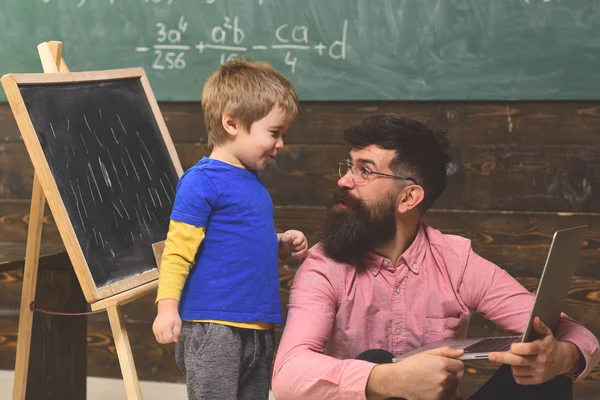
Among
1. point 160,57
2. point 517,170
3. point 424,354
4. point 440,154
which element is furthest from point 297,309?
point 160,57

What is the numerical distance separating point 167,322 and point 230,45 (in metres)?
1.60

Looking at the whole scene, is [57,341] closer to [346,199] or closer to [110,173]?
[110,173]

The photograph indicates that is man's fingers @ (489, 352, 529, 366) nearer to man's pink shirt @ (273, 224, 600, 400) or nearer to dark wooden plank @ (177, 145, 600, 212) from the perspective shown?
man's pink shirt @ (273, 224, 600, 400)

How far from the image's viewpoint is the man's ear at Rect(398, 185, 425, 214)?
2.04 meters

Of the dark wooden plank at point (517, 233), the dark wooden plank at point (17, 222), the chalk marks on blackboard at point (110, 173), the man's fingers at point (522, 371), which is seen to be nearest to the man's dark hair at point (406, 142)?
the man's fingers at point (522, 371)

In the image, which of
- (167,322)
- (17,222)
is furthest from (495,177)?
(17,222)

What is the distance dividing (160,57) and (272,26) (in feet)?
1.47

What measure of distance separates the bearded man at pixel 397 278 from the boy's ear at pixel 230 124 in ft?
0.89

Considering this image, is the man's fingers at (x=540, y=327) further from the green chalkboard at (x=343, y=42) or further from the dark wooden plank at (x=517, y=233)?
the green chalkboard at (x=343, y=42)

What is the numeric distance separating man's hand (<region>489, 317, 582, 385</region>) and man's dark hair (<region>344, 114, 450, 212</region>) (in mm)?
475

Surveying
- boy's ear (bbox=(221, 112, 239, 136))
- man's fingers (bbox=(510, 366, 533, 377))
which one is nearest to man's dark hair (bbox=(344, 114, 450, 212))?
boy's ear (bbox=(221, 112, 239, 136))

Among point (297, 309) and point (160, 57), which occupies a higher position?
point (160, 57)

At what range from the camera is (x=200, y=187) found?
75.9 inches

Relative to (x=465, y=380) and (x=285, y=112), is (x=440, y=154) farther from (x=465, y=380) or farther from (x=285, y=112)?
(x=465, y=380)
